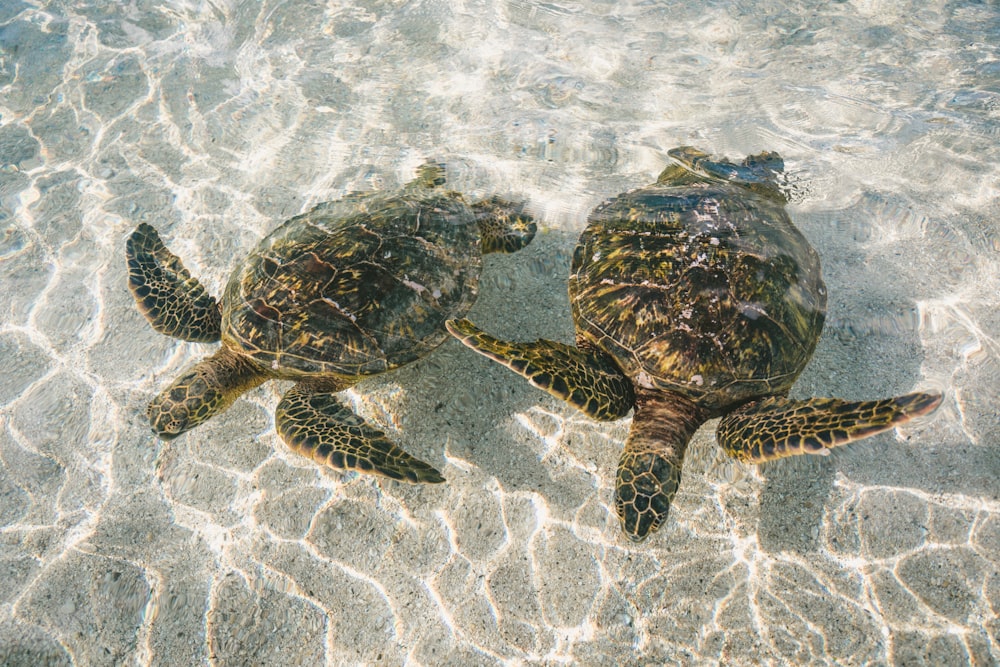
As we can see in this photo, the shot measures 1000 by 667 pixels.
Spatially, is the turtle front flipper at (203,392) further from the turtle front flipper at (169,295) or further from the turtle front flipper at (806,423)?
the turtle front flipper at (806,423)

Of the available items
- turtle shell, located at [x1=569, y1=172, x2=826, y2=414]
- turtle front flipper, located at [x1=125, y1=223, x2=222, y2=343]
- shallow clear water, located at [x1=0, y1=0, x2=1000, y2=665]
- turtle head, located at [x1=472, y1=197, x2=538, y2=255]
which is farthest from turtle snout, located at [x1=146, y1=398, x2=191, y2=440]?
turtle shell, located at [x1=569, y1=172, x2=826, y2=414]

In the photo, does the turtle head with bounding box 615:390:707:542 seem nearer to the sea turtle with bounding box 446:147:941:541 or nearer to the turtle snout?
the sea turtle with bounding box 446:147:941:541

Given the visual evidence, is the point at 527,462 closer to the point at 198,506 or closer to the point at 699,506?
the point at 699,506

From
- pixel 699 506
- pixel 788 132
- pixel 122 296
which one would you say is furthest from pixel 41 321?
pixel 788 132

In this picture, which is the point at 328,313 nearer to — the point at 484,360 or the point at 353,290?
the point at 353,290

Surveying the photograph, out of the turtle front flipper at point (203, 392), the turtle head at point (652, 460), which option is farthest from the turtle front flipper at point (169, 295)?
the turtle head at point (652, 460)

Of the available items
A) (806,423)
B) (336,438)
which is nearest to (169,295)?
(336,438)
